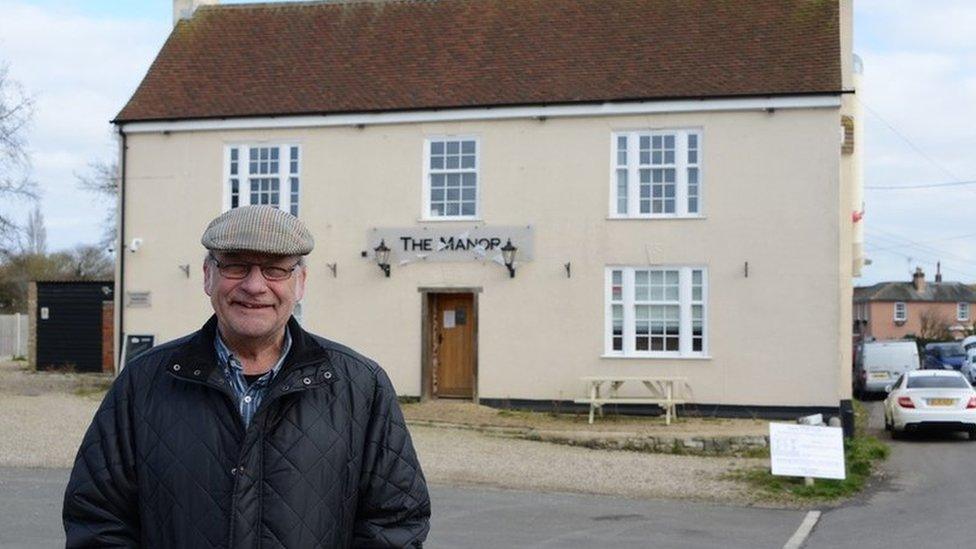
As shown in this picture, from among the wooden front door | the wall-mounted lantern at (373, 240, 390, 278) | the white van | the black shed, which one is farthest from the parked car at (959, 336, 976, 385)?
the black shed

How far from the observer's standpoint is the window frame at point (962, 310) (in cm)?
9025

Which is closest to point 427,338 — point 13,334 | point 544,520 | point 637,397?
point 637,397

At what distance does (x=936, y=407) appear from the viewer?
22500mm

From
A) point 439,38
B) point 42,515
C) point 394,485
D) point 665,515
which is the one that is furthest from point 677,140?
point 394,485

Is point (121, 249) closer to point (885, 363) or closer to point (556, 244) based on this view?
point (556, 244)

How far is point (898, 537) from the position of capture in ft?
39.4

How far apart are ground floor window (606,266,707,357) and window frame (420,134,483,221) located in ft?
9.34

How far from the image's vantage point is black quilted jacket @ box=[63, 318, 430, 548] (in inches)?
135

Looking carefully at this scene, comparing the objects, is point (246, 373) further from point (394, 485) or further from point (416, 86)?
point (416, 86)

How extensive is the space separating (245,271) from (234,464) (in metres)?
0.59

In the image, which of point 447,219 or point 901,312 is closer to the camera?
point 447,219

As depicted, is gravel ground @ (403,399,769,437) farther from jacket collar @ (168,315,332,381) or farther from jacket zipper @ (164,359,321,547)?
jacket zipper @ (164,359,321,547)

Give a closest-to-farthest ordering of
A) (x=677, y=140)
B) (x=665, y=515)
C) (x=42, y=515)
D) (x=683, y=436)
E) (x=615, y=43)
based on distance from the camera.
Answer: (x=42, y=515) < (x=665, y=515) < (x=683, y=436) < (x=677, y=140) < (x=615, y=43)

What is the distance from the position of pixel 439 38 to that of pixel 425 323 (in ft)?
19.7
